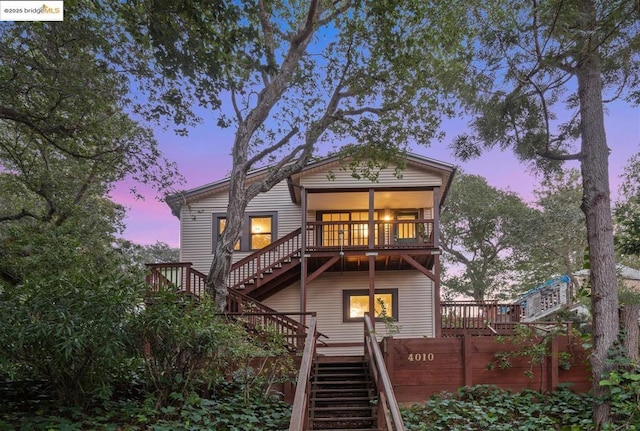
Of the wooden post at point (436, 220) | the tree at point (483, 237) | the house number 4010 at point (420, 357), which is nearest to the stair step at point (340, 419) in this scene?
the house number 4010 at point (420, 357)

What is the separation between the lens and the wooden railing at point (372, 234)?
12141 mm

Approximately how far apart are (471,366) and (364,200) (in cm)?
677

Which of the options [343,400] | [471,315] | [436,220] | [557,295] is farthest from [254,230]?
[557,295]

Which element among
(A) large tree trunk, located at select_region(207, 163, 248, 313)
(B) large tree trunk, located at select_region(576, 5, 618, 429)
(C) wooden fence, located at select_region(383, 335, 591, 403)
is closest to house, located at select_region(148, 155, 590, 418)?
(A) large tree trunk, located at select_region(207, 163, 248, 313)

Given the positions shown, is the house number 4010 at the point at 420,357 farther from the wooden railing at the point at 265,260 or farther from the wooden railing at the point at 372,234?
the wooden railing at the point at 265,260

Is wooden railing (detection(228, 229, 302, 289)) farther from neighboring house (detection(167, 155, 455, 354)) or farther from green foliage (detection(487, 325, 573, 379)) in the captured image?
green foliage (detection(487, 325, 573, 379))

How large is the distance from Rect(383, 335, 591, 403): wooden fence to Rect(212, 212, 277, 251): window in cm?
711

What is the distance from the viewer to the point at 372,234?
478 inches

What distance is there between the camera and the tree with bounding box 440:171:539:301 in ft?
73.5

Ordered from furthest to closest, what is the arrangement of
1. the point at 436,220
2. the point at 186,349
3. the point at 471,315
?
the point at 471,315
the point at 436,220
the point at 186,349

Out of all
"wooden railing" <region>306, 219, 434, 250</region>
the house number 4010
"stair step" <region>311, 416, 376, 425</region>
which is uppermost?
"wooden railing" <region>306, 219, 434, 250</region>

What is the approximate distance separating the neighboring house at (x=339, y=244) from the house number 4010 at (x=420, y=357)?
3.41 m

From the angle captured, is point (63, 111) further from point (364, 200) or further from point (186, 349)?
point (364, 200)

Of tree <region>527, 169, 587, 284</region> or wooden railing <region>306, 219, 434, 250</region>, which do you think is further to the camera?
tree <region>527, 169, 587, 284</region>
